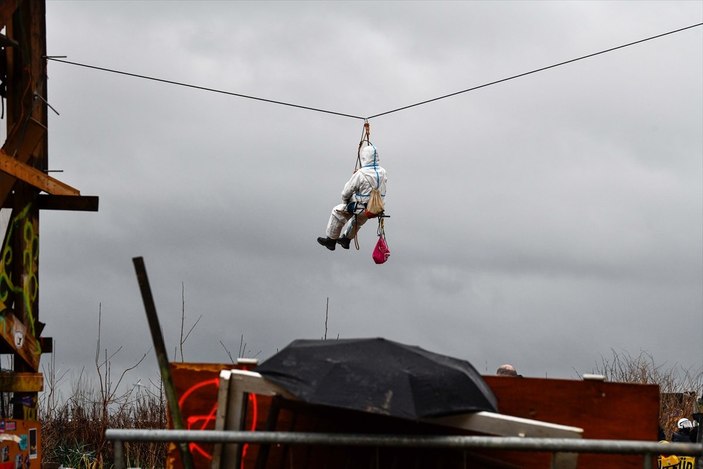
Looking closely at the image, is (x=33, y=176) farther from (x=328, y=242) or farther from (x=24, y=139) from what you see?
(x=328, y=242)

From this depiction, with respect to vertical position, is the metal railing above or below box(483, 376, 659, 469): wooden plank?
below

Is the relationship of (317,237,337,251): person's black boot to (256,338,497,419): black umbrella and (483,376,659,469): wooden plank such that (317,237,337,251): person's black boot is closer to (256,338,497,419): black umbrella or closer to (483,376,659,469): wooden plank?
(483,376,659,469): wooden plank

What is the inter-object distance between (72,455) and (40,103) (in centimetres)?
687

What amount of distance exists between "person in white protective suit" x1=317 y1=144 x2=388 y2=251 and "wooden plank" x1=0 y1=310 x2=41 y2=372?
382 cm

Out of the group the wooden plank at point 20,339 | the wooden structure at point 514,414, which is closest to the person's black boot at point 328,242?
the wooden plank at point 20,339

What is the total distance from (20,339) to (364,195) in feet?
14.5

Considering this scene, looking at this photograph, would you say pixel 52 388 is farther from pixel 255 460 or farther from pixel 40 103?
pixel 255 460

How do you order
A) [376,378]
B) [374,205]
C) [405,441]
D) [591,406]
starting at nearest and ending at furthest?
[405,441]
[376,378]
[591,406]
[374,205]

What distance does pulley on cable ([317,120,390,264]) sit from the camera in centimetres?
1396

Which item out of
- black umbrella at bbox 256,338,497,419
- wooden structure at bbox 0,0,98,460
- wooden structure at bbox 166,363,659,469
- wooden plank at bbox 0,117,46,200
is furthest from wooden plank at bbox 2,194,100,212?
black umbrella at bbox 256,338,497,419

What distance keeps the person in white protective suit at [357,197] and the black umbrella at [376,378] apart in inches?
314

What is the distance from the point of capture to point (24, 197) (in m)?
14.7

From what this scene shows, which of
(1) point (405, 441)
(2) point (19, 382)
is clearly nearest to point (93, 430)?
(2) point (19, 382)

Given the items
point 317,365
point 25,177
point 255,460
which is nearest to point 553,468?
point 317,365
